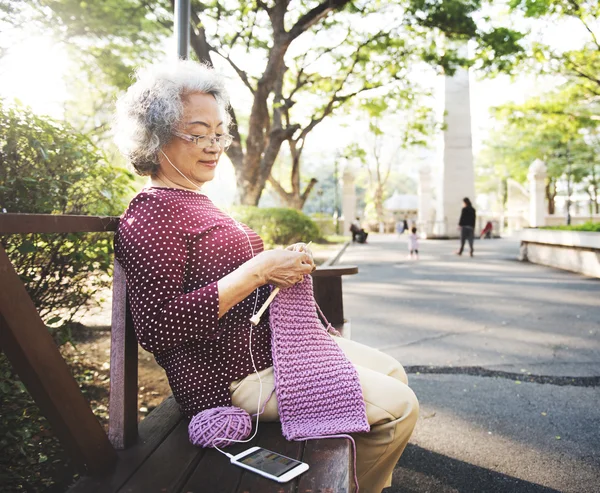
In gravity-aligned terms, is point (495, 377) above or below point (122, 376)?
below

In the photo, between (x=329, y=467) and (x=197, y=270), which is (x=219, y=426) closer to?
(x=329, y=467)

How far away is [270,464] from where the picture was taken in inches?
59.5

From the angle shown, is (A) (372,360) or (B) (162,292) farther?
(A) (372,360)

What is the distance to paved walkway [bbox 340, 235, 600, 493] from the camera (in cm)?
267

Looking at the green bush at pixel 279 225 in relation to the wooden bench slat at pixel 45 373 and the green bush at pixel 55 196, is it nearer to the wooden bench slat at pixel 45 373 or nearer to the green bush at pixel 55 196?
the green bush at pixel 55 196

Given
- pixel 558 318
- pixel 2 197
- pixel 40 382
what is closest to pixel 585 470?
pixel 40 382

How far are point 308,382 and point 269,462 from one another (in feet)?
1.02

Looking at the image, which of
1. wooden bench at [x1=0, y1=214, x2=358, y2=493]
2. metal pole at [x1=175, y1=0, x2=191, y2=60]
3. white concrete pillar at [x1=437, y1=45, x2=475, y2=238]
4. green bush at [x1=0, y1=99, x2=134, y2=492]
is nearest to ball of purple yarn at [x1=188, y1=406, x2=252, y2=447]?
wooden bench at [x1=0, y1=214, x2=358, y2=493]

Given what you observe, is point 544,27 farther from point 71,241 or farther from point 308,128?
point 71,241

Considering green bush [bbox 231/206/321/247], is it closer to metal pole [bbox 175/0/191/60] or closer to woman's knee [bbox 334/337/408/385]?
metal pole [bbox 175/0/191/60]

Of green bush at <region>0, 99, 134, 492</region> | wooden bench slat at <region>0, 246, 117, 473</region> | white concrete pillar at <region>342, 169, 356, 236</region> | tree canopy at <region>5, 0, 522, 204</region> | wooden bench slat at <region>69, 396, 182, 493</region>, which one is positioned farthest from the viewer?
white concrete pillar at <region>342, 169, 356, 236</region>

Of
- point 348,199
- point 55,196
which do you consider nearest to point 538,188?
point 348,199

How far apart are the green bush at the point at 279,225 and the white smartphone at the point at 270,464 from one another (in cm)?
1316

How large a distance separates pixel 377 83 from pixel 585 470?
51.9ft
